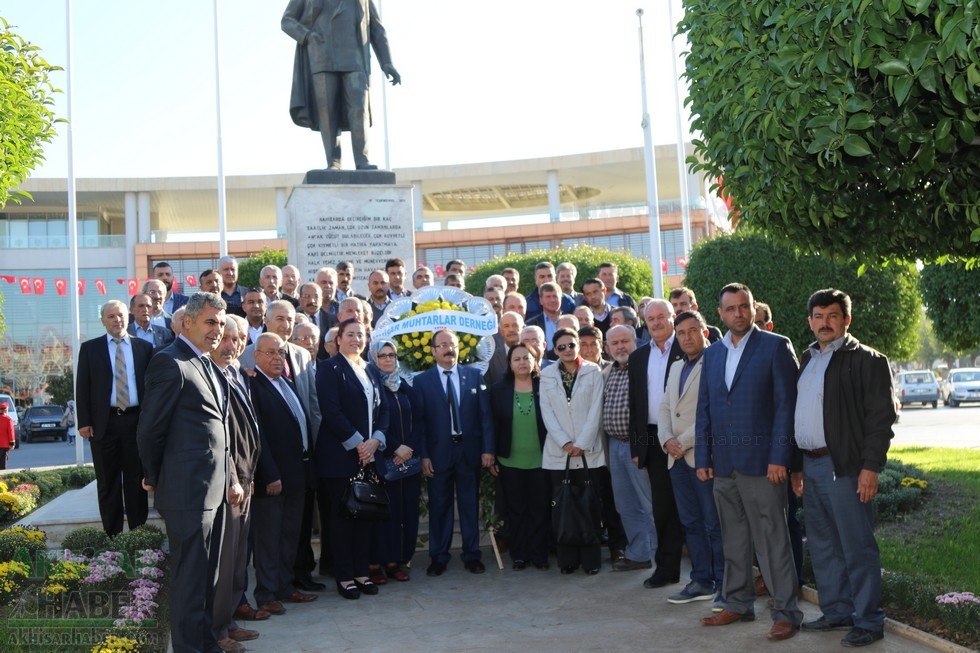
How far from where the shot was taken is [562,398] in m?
7.79

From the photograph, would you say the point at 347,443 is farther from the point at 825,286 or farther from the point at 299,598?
the point at 825,286

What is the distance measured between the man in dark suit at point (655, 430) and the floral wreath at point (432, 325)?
1.66 m

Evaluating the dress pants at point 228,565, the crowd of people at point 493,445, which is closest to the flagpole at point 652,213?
the crowd of people at point 493,445

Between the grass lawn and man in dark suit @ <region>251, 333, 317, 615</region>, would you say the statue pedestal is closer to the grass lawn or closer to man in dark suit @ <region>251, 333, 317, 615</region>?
man in dark suit @ <region>251, 333, 317, 615</region>

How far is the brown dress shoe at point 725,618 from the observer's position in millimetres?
5988

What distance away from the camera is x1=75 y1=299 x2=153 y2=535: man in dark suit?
7777 millimetres

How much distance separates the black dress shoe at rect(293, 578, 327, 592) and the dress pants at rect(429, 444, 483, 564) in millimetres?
972

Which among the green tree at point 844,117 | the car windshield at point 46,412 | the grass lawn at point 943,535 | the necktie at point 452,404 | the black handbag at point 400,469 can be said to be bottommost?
the grass lawn at point 943,535

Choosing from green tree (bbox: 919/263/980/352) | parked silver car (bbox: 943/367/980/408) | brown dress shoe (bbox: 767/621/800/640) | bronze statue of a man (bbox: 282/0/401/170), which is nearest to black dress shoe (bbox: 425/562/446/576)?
brown dress shoe (bbox: 767/621/800/640)

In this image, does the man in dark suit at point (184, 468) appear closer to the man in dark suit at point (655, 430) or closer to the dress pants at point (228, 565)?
the dress pants at point (228, 565)

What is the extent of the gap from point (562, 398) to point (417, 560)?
195 cm

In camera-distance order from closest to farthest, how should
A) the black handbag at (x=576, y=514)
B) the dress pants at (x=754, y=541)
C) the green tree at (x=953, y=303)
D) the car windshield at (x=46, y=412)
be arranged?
1. the dress pants at (x=754, y=541)
2. the black handbag at (x=576, y=514)
3. the green tree at (x=953, y=303)
4. the car windshield at (x=46, y=412)

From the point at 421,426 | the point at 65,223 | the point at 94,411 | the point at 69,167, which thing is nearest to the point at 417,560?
the point at 421,426

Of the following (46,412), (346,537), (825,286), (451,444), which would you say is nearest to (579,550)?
(451,444)
